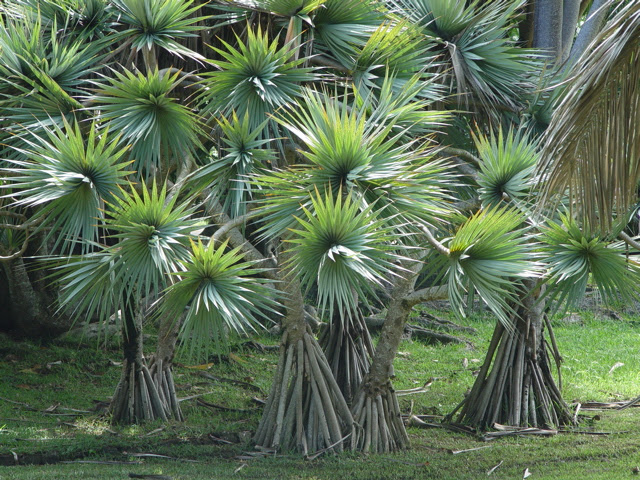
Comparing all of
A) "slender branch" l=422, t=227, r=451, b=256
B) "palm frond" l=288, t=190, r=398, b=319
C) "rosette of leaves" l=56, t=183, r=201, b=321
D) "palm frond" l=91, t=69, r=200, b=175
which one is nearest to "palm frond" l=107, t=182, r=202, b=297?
"rosette of leaves" l=56, t=183, r=201, b=321

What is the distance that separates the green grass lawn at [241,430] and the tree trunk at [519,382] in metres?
0.28

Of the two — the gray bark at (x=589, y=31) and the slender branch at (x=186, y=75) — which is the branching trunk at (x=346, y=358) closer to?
the slender branch at (x=186, y=75)

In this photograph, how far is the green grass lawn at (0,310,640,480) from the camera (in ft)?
16.9

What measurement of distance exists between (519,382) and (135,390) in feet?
10.9

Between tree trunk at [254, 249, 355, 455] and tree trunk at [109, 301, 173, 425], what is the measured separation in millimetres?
1208

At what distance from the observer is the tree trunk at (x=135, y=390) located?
6348mm

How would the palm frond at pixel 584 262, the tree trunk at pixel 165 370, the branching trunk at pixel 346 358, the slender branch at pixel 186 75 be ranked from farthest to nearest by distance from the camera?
1. the branching trunk at pixel 346 358
2. the tree trunk at pixel 165 370
3. the slender branch at pixel 186 75
4. the palm frond at pixel 584 262

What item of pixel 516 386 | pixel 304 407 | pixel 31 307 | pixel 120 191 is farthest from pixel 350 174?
pixel 31 307

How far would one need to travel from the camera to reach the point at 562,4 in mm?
6824

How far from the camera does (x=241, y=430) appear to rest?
6324 mm

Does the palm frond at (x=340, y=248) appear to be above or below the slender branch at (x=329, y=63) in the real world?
below

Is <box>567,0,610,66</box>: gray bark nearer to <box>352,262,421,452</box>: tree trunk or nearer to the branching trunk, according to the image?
<box>352,262,421,452</box>: tree trunk

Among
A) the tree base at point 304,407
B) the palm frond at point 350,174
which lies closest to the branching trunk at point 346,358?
the tree base at point 304,407

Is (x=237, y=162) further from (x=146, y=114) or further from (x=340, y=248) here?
(x=340, y=248)
